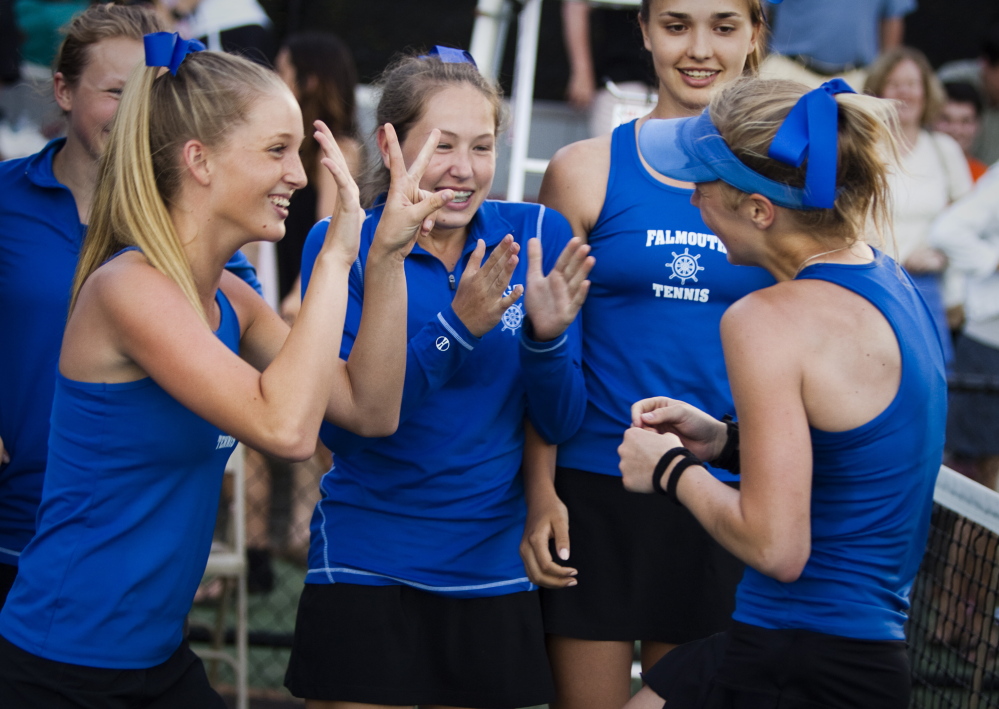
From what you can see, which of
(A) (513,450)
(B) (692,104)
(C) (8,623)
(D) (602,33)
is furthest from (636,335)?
(D) (602,33)

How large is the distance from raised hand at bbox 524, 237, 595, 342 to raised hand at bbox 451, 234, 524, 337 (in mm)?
49

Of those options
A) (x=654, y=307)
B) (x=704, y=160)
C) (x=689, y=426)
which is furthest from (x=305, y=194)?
(x=704, y=160)

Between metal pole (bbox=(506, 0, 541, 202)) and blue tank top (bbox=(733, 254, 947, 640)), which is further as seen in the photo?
metal pole (bbox=(506, 0, 541, 202))

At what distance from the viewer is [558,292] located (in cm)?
236

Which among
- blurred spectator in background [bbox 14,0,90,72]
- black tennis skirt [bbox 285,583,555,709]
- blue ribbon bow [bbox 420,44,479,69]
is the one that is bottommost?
black tennis skirt [bbox 285,583,555,709]

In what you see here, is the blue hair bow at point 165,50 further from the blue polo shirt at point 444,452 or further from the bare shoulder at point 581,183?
the bare shoulder at point 581,183

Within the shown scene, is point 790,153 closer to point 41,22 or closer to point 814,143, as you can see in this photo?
point 814,143

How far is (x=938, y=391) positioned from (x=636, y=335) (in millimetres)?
818

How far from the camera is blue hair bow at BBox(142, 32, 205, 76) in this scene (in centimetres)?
211

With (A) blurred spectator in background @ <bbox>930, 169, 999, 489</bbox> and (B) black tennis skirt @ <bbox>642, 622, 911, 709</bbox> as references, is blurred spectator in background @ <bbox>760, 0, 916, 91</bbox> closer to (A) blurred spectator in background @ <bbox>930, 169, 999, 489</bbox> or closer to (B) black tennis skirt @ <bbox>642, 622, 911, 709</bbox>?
(A) blurred spectator in background @ <bbox>930, 169, 999, 489</bbox>

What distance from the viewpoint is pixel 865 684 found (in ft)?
6.33

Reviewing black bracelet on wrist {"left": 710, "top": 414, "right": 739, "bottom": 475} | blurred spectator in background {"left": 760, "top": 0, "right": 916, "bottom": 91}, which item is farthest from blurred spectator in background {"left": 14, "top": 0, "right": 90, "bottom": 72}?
black bracelet on wrist {"left": 710, "top": 414, "right": 739, "bottom": 475}

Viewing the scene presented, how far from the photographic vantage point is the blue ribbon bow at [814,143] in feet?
6.16

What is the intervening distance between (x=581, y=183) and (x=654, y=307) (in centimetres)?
37
